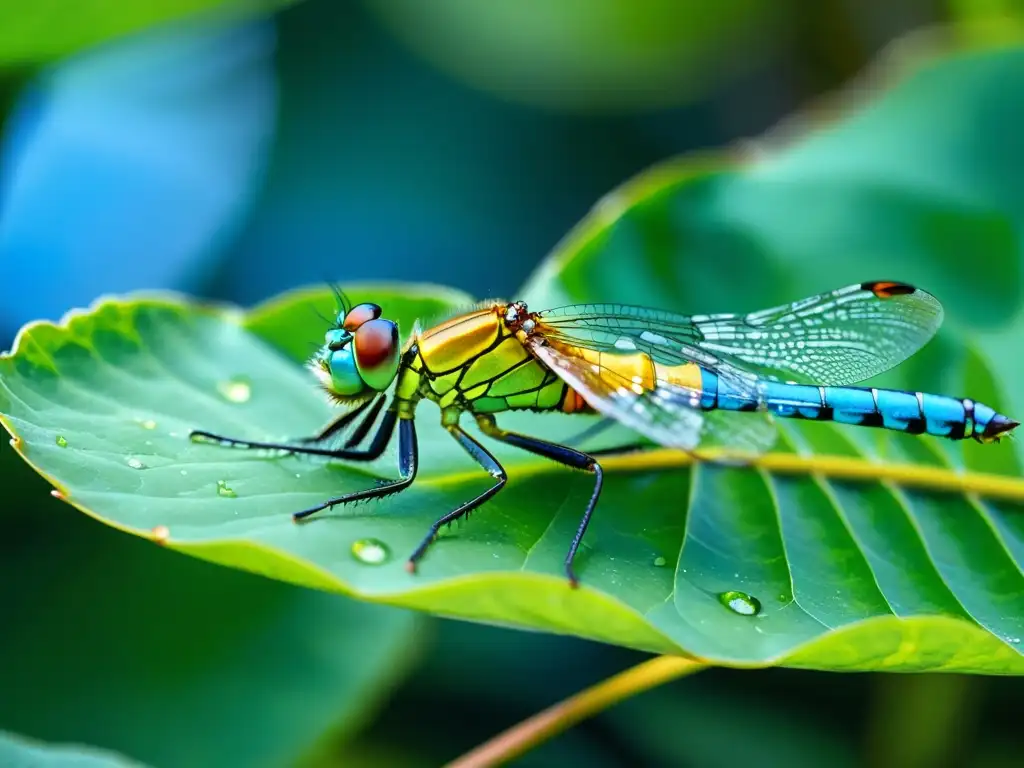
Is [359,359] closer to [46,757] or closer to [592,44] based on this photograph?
[46,757]

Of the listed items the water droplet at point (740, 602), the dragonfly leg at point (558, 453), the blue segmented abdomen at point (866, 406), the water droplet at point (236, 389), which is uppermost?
the blue segmented abdomen at point (866, 406)

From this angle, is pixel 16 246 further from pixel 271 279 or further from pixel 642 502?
pixel 642 502

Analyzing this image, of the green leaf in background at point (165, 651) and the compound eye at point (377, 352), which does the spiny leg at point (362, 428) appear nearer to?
the compound eye at point (377, 352)

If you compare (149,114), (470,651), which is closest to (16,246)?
(149,114)

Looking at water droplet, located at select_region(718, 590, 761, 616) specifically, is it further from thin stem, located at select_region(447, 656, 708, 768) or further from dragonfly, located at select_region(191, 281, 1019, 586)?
dragonfly, located at select_region(191, 281, 1019, 586)

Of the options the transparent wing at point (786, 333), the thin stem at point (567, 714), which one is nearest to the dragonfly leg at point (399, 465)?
the transparent wing at point (786, 333)

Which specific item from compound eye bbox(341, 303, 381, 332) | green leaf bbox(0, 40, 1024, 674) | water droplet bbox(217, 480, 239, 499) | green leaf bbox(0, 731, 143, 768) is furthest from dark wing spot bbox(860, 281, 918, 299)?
green leaf bbox(0, 731, 143, 768)
